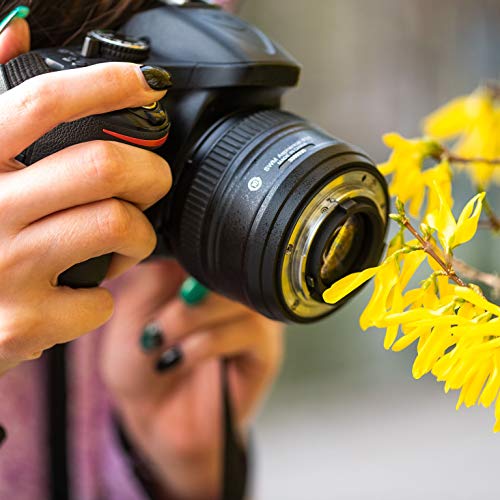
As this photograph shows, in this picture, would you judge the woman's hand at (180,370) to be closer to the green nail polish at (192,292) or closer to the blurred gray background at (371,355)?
the green nail polish at (192,292)

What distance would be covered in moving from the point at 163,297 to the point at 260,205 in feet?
1.05

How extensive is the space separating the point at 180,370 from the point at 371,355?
3.16 ft

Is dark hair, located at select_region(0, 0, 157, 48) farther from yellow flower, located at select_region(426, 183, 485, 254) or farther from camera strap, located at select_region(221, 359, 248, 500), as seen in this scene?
camera strap, located at select_region(221, 359, 248, 500)

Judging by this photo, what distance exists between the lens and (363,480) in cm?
129

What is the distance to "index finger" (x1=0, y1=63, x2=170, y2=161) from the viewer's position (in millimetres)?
308

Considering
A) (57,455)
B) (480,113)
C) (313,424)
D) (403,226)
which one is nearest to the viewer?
(403,226)

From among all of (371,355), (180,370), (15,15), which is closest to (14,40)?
(15,15)

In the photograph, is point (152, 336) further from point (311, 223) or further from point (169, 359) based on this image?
point (311, 223)

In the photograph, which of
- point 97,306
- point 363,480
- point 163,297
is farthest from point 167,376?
point 363,480

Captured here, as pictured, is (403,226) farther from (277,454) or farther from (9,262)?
(277,454)

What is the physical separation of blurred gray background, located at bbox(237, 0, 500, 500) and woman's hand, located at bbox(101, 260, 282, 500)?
615 millimetres

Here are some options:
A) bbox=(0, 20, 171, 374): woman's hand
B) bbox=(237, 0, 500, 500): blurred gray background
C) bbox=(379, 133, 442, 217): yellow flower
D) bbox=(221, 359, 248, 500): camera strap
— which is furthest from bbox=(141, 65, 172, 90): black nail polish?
bbox=(237, 0, 500, 500): blurred gray background

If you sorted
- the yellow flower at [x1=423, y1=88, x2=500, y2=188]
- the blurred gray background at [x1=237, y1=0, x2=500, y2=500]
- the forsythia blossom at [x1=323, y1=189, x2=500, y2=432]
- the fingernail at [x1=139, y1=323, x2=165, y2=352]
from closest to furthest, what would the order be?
the forsythia blossom at [x1=323, y1=189, x2=500, y2=432], the yellow flower at [x1=423, y1=88, x2=500, y2=188], the fingernail at [x1=139, y1=323, x2=165, y2=352], the blurred gray background at [x1=237, y1=0, x2=500, y2=500]

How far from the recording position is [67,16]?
0.37m
